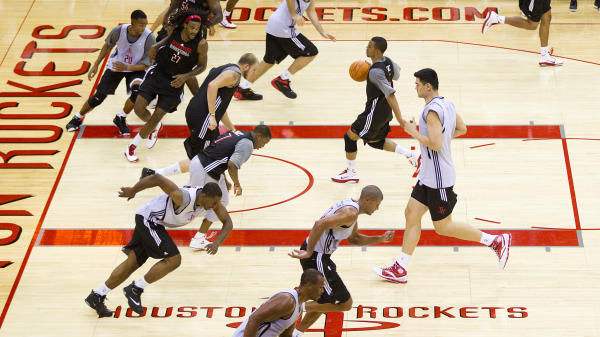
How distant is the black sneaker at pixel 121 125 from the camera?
12711mm

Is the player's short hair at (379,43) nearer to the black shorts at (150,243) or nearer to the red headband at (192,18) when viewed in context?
the red headband at (192,18)

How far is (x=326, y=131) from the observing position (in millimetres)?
12711

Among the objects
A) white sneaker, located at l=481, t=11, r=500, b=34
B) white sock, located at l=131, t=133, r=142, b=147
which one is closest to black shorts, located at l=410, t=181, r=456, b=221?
white sock, located at l=131, t=133, r=142, b=147

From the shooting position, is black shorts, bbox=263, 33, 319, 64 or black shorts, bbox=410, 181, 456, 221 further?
black shorts, bbox=263, 33, 319, 64

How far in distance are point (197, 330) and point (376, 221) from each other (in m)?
2.27

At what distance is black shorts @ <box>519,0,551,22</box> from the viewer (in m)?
13.6

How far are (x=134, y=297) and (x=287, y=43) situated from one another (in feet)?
13.8

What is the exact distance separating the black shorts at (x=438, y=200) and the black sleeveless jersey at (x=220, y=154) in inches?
62.0

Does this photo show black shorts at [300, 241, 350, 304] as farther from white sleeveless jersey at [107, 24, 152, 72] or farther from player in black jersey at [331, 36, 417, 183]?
white sleeveless jersey at [107, 24, 152, 72]

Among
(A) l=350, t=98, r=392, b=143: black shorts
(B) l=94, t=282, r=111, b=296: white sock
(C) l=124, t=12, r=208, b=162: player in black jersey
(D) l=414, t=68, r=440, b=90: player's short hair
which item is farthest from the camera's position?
(C) l=124, t=12, r=208, b=162: player in black jersey

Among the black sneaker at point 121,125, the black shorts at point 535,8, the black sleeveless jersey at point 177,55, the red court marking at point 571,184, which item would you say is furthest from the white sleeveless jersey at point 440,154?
the black shorts at point 535,8

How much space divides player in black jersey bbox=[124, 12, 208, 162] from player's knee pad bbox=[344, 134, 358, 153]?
158 cm

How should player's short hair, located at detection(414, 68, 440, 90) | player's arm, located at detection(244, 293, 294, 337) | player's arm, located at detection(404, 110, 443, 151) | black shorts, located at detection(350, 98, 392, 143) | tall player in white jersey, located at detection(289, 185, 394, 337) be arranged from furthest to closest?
black shorts, located at detection(350, 98, 392, 143) → player's short hair, located at detection(414, 68, 440, 90) → player's arm, located at detection(404, 110, 443, 151) → tall player in white jersey, located at detection(289, 185, 394, 337) → player's arm, located at detection(244, 293, 294, 337)

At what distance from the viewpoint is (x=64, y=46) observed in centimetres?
1467
